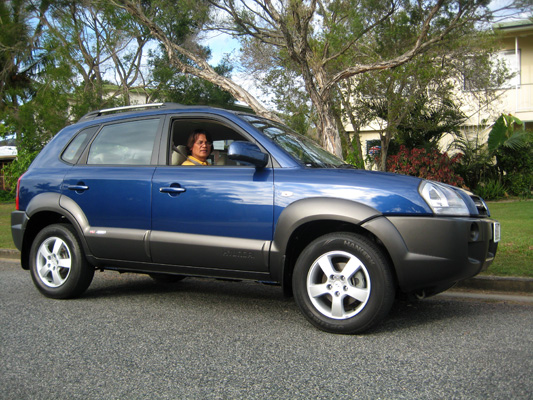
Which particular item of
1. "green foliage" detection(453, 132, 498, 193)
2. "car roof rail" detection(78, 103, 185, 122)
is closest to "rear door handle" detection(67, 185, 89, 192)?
"car roof rail" detection(78, 103, 185, 122)

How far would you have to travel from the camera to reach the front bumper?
392 centimetres

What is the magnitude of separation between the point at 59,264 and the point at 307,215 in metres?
2.72

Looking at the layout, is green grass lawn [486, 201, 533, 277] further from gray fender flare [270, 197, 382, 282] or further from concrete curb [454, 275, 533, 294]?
gray fender flare [270, 197, 382, 282]

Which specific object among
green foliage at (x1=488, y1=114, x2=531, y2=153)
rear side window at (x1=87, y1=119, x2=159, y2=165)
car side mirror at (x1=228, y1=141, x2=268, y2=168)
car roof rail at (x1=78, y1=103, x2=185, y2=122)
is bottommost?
car side mirror at (x1=228, y1=141, x2=268, y2=168)

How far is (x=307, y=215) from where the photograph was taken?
13.7ft

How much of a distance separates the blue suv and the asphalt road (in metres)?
0.38

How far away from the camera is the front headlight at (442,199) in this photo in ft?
13.1

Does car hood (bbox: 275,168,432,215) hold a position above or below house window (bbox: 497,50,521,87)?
below

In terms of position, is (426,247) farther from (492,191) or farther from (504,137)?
(504,137)

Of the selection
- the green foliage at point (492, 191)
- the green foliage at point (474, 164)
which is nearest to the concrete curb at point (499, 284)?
the green foliage at point (492, 191)

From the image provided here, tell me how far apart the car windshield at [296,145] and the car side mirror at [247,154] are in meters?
0.36

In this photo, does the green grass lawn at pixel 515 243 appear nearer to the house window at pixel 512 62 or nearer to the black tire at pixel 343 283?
the black tire at pixel 343 283

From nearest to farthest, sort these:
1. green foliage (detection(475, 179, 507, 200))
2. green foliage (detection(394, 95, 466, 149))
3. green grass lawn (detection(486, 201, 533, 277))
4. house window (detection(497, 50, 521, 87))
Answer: green grass lawn (detection(486, 201, 533, 277)), green foliage (detection(475, 179, 507, 200)), green foliage (detection(394, 95, 466, 149)), house window (detection(497, 50, 521, 87))

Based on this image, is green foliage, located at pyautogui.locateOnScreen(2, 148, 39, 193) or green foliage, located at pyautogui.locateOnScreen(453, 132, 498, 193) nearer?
green foliage, located at pyautogui.locateOnScreen(453, 132, 498, 193)
